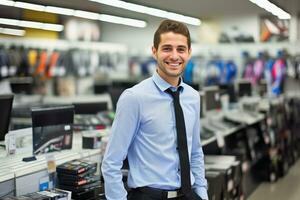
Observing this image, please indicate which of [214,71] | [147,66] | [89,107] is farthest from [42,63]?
[89,107]

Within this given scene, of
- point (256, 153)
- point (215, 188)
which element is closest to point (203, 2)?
point (256, 153)

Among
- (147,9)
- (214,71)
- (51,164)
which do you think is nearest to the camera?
(51,164)

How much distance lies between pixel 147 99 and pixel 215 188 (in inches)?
71.8

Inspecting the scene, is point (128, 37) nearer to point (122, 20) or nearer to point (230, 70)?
point (122, 20)

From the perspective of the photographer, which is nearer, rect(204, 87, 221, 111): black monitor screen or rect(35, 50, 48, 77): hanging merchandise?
rect(204, 87, 221, 111): black monitor screen

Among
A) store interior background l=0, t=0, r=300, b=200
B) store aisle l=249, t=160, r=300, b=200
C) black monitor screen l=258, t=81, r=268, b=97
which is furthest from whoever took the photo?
store interior background l=0, t=0, r=300, b=200

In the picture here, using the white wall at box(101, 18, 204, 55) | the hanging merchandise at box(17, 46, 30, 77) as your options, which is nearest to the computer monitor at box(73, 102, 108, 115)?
the hanging merchandise at box(17, 46, 30, 77)

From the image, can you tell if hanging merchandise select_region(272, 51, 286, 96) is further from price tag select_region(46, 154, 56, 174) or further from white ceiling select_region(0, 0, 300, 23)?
price tag select_region(46, 154, 56, 174)

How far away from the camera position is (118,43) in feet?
44.4

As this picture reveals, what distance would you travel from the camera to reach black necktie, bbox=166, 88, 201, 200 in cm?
213

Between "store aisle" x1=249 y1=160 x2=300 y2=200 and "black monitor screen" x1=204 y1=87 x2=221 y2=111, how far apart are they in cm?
129

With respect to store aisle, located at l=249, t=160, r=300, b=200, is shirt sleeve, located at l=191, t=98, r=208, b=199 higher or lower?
higher

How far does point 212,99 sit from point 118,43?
8.32 metres

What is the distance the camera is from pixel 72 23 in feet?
39.4
